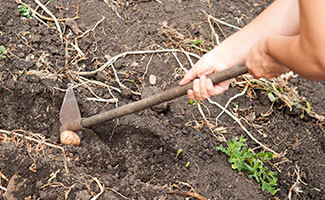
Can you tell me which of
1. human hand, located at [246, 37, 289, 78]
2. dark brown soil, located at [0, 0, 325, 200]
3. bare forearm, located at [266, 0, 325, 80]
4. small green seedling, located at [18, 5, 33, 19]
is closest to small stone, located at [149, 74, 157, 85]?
dark brown soil, located at [0, 0, 325, 200]

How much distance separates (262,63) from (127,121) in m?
1.23

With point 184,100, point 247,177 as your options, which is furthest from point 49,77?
point 247,177

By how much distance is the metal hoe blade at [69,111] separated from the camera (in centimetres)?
240

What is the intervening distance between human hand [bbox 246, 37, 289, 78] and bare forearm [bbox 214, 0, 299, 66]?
0.38 m

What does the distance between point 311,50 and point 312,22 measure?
0.30ft

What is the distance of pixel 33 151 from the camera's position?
7.23ft

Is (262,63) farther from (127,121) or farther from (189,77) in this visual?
(127,121)

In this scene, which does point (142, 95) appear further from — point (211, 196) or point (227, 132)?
point (211, 196)

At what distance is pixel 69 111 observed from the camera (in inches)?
95.0

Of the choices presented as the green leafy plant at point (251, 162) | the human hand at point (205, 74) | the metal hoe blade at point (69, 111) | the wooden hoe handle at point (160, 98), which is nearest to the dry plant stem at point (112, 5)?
the metal hoe blade at point (69, 111)

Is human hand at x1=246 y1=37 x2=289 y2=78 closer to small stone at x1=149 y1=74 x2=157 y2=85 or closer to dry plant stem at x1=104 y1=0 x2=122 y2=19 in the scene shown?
small stone at x1=149 y1=74 x2=157 y2=85

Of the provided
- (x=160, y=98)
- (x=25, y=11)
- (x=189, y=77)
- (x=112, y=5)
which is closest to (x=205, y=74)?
(x=189, y=77)

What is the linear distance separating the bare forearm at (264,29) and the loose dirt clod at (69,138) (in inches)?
38.3

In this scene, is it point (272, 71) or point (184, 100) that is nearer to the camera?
point (272, 71)
